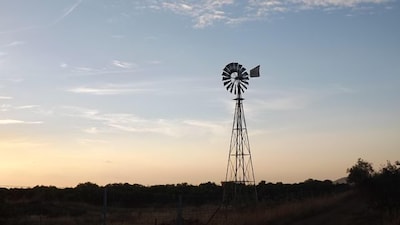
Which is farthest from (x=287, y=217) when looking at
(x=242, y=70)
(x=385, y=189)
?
(x=242, y=70)

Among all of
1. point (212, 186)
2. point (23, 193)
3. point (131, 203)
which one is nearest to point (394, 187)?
point (131, 203)

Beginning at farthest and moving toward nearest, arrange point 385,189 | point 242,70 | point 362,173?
1. point 242,70
2. point 362,173
3. point 385,189

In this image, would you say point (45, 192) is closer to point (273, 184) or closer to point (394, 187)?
point (273, 184)

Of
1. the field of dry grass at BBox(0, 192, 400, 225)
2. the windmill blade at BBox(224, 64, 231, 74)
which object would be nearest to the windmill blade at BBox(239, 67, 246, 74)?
the windmill blade at BBox(224, 64, 231, 74)

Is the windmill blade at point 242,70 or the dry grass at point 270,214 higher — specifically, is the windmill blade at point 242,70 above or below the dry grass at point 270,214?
above

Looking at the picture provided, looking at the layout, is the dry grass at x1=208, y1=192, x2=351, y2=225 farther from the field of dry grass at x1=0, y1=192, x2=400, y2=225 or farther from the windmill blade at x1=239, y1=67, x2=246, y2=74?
the windmill blade at x1=239, y1=67, x2=246, y2=74

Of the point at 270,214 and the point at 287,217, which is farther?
the point at 287,217

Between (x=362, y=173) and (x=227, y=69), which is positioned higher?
(x=227, y=69)

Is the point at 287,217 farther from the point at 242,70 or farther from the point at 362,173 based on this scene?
the point at 242,70

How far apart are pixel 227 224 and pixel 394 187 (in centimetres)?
773

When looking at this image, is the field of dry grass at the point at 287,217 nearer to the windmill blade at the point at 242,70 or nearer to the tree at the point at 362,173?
the tree at the point at 362,173

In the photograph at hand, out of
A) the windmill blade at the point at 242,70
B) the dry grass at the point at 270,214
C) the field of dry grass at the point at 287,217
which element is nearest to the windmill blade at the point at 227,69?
the windmill blade at the point at 242,70

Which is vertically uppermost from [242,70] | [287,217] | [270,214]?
[242,70]

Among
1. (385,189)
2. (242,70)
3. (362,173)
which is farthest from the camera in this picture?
(242,70)
